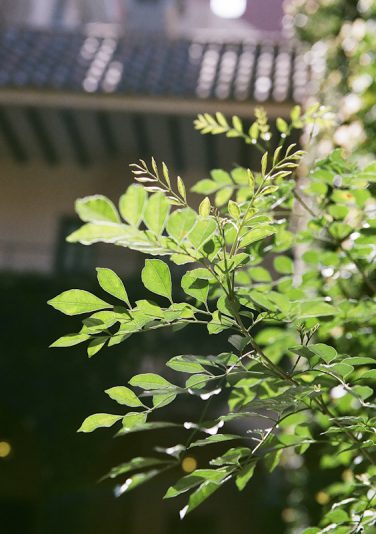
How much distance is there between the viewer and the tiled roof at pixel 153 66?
31.6 feet

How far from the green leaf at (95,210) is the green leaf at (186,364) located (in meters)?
0.33

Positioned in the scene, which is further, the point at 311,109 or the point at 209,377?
the point at 311,109

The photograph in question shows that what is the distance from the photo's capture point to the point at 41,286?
391 inches

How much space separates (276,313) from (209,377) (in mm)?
207

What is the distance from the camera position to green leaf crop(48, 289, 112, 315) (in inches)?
40.4

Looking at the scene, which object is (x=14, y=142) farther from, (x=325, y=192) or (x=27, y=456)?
(x=325, y=192)

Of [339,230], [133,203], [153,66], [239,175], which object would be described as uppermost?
[133,203]

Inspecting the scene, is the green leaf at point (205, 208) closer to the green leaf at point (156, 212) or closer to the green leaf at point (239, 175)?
the green leaf at point (156, 212)

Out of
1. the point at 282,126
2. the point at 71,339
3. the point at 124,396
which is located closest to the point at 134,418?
the point at 124,396

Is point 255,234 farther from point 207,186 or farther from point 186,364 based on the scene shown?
point 207,186

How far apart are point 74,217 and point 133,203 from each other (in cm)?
1089

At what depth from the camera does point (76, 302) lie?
103cm

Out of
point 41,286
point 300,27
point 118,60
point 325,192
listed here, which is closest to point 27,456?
point 41,286

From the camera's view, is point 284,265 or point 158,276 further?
Result: point 284,265
